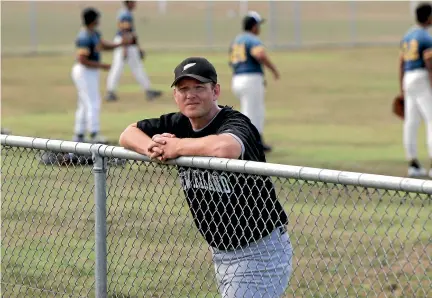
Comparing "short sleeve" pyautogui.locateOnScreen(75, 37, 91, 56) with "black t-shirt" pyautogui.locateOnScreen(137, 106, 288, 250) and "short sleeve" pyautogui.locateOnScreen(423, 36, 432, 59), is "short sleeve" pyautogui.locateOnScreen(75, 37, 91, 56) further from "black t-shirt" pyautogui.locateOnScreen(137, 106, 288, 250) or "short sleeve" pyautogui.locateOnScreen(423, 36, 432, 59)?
"black t-shirt" pyautogui.locateOnScreen(137, 106, 288, 250)

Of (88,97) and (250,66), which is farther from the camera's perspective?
(88,97)

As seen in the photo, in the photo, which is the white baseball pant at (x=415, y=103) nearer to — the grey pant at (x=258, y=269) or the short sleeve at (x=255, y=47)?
the short sleeve at (x=255, y=47)

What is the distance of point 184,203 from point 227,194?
3.73ft

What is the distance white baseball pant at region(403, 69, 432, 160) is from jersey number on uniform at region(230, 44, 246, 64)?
2.74 meters

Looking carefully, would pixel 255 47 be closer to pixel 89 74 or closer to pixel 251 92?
pixel 251 92

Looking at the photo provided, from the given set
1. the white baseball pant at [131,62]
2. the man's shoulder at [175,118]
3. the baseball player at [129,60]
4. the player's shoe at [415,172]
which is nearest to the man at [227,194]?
the man's shoulder at [175,118]

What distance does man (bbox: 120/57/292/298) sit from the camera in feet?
17.3

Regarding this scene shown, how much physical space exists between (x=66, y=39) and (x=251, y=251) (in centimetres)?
4437

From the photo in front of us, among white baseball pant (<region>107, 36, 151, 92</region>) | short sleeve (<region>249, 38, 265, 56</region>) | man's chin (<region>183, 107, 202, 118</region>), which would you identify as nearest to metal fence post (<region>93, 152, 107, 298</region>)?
man's chin (<region>183, 107, 202, 118</region>)

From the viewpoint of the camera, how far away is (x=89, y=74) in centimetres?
1602

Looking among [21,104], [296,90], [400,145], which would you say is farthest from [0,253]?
[296,90]

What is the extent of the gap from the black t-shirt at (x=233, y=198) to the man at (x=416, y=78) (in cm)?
777

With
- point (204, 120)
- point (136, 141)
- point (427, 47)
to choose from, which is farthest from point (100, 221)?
point (427, 47)

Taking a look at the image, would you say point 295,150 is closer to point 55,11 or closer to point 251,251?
point 251,251
